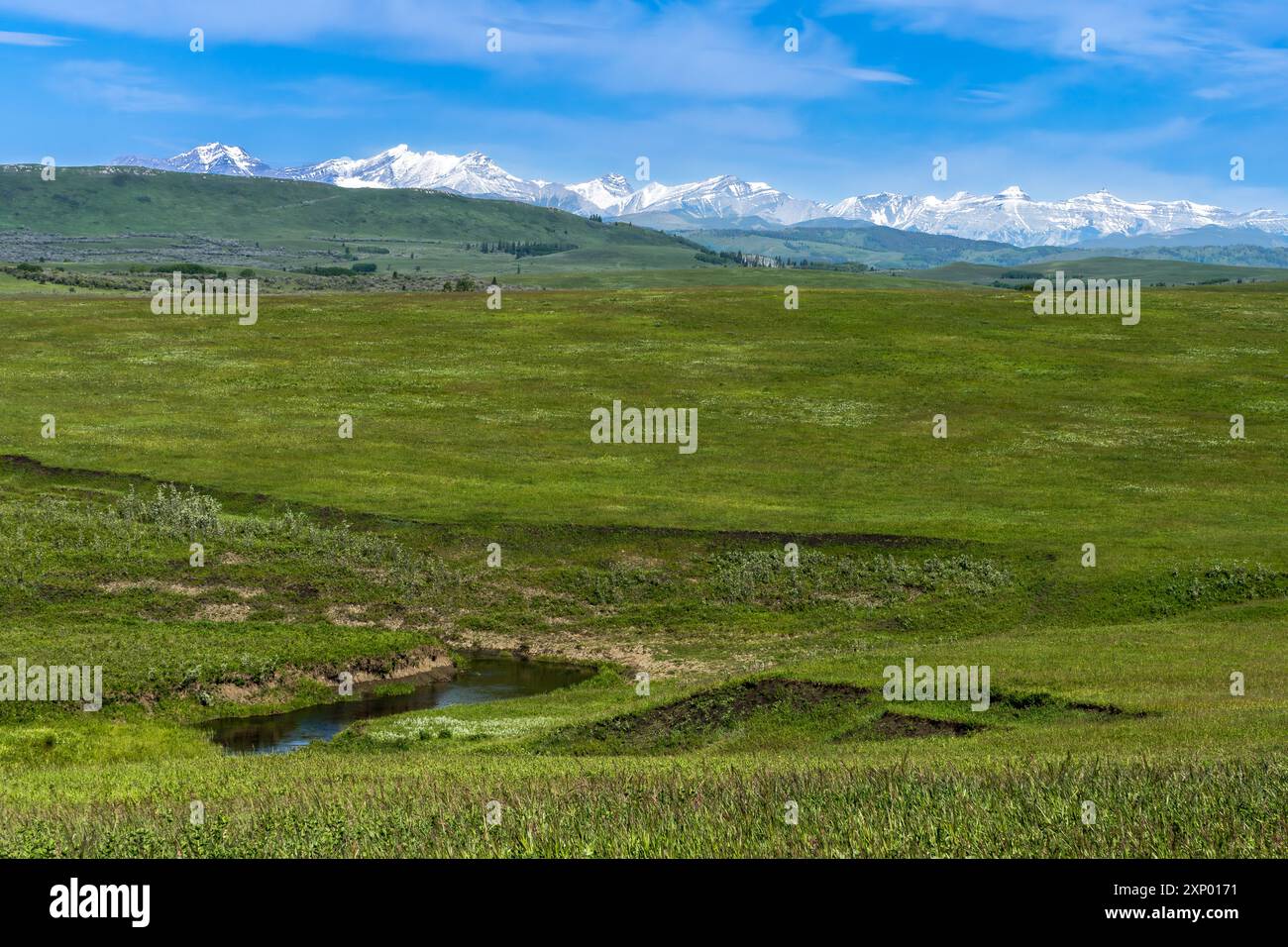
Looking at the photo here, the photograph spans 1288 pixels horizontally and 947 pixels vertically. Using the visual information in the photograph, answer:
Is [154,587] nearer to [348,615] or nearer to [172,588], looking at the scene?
[172,588]

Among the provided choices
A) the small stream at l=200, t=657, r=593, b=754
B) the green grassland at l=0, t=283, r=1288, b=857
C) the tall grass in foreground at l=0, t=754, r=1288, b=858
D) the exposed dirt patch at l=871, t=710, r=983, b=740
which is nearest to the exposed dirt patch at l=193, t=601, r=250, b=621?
the green grassland at l=0, t=283, r=1288, b=857

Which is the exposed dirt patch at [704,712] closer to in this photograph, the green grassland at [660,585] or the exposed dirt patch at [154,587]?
the green grassland at [660,585]

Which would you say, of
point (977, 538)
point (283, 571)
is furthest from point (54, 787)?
point (977, 538)

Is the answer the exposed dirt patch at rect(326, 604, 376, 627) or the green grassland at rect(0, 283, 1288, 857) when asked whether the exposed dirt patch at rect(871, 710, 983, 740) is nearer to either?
the green grassland at rect(0, 283, 1288, 857)

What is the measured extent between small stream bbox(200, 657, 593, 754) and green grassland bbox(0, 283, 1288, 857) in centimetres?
104

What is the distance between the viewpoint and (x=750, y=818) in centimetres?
1191

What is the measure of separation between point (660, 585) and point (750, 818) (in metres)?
36.2

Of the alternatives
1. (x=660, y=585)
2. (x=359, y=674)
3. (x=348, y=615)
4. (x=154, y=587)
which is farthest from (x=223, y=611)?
(x=660, y=585)

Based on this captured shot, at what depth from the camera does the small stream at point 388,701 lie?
1373 inches

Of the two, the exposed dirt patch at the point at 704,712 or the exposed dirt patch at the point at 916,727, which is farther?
the exposed dirt patch at the point at 704,712

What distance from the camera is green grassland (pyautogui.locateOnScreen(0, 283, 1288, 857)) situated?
1290cm

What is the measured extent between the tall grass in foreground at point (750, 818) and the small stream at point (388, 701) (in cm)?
1979

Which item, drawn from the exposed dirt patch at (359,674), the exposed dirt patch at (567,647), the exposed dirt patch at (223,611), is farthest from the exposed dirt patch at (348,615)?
the exposed dirt patch at (359,674)
